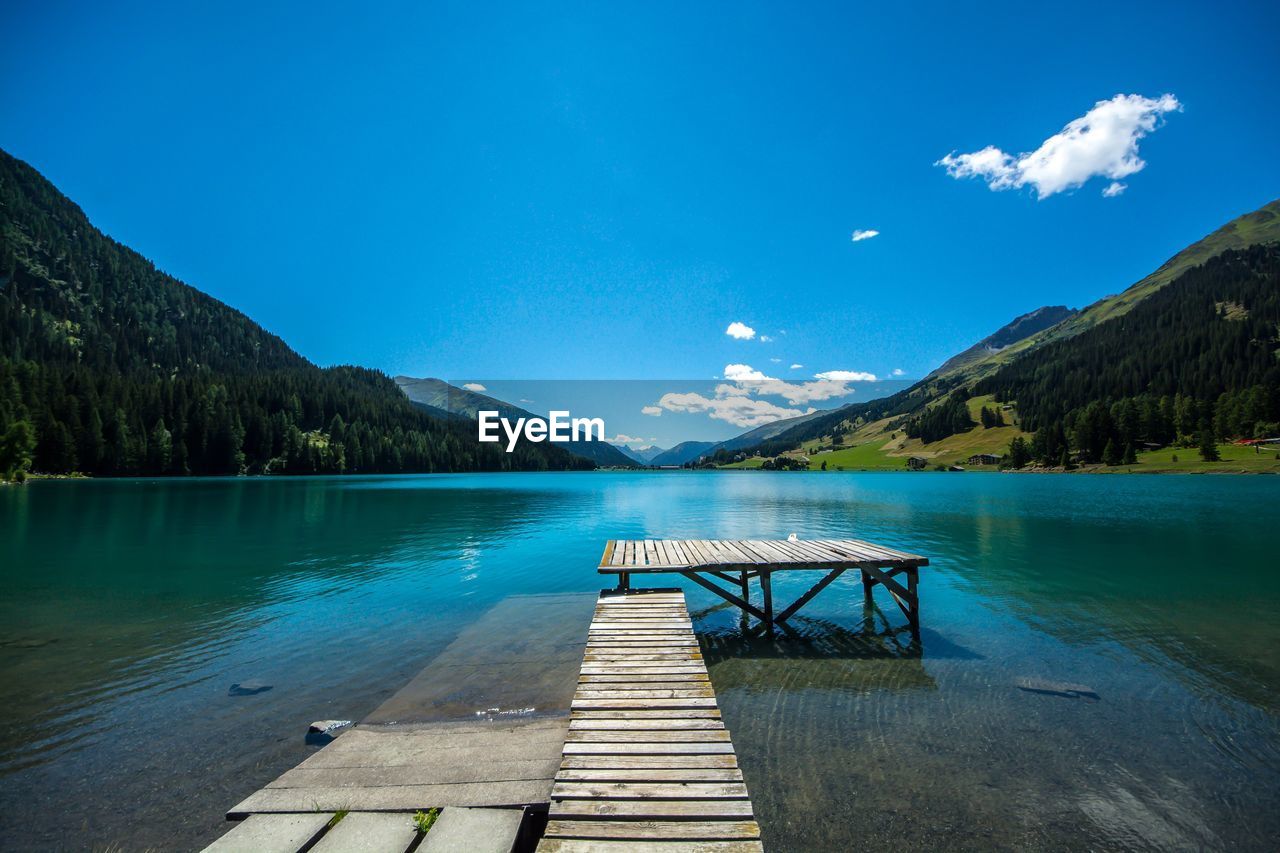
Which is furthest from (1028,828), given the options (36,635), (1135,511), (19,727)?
(1135,511)

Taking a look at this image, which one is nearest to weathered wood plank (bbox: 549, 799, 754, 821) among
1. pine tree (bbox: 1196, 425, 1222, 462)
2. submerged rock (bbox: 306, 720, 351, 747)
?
submerged rock (bbox: 306, 720, 351, 747)

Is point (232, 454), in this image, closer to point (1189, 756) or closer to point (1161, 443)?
point (1189, 756)

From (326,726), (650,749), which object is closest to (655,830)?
(650,749)

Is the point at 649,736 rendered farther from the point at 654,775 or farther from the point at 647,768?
the point at 654,775

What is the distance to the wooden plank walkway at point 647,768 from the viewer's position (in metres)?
5.84

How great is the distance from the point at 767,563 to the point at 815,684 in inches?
209

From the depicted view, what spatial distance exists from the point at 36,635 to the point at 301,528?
3416cm

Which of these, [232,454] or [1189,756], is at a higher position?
[232,454]

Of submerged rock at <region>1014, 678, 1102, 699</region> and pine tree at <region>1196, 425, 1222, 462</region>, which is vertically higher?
pine tree at <region>1196, 425, 1222, 462</region>

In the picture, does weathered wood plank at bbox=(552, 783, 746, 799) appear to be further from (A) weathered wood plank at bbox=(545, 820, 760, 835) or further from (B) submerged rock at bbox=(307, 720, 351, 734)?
(B) submerged rock at bbox=(307, 720, 351, 734)

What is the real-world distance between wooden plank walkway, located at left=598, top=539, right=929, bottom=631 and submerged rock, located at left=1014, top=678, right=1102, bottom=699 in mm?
4337

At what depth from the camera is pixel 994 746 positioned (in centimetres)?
1116

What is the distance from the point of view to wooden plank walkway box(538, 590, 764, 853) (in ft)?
19.2

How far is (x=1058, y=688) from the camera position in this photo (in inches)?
556
